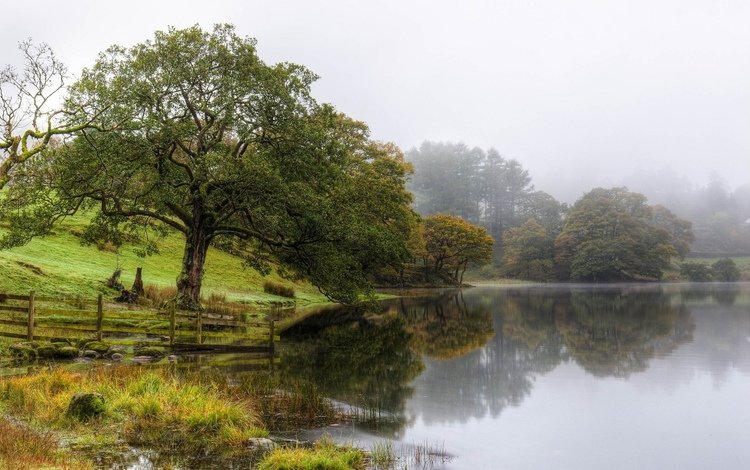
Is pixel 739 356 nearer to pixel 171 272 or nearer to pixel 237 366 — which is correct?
pixel 237 366

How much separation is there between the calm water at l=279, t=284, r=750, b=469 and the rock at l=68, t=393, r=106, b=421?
A: 4.92 metres

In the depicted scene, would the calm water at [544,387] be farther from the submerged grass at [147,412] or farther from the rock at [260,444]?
the submerged grass at [147,412]

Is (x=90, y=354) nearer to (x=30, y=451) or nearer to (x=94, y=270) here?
(x=30, y=451)

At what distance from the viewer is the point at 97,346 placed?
66.8 feet

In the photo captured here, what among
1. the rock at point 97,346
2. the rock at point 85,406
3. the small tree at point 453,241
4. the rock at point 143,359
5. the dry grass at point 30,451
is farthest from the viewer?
the small tree at point 453,241

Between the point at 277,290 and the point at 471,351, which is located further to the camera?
the point at 277,290

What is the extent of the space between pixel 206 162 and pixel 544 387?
1742cm

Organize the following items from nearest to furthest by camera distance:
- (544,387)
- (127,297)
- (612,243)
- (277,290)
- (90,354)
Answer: (544,387), (90,354), (127,297), (277,290), (612,243)

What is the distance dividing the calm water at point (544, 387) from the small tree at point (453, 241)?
53.5 meters

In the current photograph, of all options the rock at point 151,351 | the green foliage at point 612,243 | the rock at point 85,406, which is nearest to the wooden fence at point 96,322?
the rock at point 151,351

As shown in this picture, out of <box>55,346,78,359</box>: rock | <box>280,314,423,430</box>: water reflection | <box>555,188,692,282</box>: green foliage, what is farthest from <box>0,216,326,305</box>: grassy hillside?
<box>555,188,692,282</box>: green foliage

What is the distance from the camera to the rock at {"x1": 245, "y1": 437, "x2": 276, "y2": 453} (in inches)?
421

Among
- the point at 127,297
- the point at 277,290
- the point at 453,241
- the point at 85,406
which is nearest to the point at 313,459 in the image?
the point at 85,406

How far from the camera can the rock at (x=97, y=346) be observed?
20.2m
